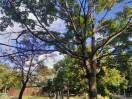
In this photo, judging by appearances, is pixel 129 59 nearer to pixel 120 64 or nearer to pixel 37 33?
pixel 120 64

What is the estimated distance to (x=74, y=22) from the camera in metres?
18.3

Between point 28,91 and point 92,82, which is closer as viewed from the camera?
point 92,82

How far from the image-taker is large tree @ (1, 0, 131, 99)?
17.5 meters

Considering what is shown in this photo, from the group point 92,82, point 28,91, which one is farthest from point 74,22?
point 28,91

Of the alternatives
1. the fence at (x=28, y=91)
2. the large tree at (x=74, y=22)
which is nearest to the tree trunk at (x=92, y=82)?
the large tree at (x=74, y=22)

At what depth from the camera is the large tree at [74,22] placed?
57.3 feet

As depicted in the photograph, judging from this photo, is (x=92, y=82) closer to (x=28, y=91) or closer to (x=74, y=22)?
(x=74, y=22)

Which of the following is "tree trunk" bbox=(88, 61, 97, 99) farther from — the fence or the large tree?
the fence

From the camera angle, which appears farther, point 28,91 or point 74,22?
point 28,91

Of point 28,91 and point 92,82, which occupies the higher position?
point 28,91

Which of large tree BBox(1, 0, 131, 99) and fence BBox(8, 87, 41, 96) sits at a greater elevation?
fence BBox(8, 87, 41, 96)

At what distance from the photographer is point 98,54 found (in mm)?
19250

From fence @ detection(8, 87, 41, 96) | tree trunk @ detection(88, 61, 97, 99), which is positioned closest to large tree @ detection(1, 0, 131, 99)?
tree trunk @ detection(88, 61, 97, 99)

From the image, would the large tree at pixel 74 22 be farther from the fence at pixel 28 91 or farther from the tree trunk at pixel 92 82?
the fence at pixel 28 91
